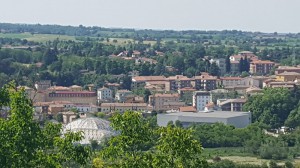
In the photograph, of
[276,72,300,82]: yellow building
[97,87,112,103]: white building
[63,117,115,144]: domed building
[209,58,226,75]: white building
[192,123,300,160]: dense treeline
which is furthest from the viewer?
[209,58,226,75]: white building

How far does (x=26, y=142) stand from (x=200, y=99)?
53.9 meters

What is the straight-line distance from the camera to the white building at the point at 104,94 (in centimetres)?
6759

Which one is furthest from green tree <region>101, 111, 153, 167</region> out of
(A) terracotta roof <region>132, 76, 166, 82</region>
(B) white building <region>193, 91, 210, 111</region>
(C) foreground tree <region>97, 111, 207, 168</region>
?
(A) terracotta roof <region>132, 76, 166, 82</region>

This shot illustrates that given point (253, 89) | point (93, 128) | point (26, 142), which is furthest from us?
point (253, 89)

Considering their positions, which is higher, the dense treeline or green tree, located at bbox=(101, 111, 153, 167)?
green tree, located at bbox=(101, 111, 153, 167)

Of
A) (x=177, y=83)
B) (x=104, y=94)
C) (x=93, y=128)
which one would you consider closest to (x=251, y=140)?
(x=93, y=128)

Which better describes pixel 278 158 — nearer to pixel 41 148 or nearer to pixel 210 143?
pixel 210 143

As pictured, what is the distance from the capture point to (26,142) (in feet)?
39.4

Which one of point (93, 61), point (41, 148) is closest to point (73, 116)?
point (93, 61)

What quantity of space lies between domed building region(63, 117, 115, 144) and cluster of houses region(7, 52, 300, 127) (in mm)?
4639

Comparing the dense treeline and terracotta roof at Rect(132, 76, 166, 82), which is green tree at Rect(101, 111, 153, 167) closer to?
the dense treeline

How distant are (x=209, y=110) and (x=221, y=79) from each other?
14.5m

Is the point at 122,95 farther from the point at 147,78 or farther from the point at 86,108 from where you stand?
the point at 147,78

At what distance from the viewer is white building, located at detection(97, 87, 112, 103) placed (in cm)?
6759
